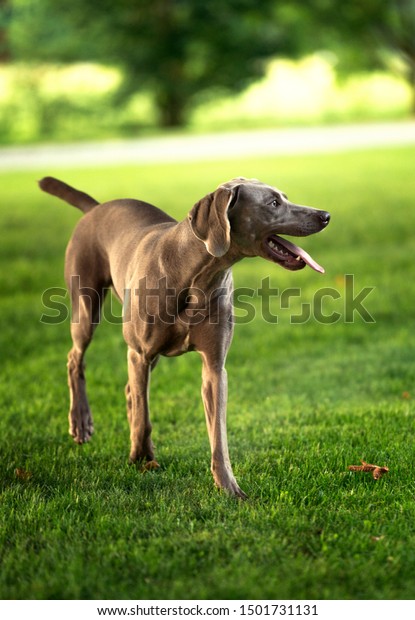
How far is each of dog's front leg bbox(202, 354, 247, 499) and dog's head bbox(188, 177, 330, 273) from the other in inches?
29.8

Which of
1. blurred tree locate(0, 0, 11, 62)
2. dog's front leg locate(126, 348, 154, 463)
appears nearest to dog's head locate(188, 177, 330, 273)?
dog's front leg locate(126, 348, 154, 463)

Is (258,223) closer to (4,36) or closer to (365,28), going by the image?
(4,36)

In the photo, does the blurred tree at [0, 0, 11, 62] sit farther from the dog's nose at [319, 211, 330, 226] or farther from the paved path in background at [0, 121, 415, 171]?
the dog's nose at [319, 211, 330, 226]

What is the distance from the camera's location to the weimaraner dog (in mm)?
4617

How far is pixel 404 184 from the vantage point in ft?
54.7

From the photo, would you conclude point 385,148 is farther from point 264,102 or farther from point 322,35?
point 322,35

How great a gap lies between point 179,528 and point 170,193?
38.5ft

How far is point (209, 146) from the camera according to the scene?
2402cm

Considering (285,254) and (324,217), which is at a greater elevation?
(324,217)

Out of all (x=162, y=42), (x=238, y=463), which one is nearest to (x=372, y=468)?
(x=238, y=463)

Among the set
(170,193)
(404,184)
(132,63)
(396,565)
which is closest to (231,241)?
(396,565)

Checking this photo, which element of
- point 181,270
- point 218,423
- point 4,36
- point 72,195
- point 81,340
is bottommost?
point 218,423

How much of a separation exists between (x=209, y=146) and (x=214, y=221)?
19.8 metres

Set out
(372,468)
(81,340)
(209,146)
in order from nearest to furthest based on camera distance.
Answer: (372,468), (81,340), (209,146)
